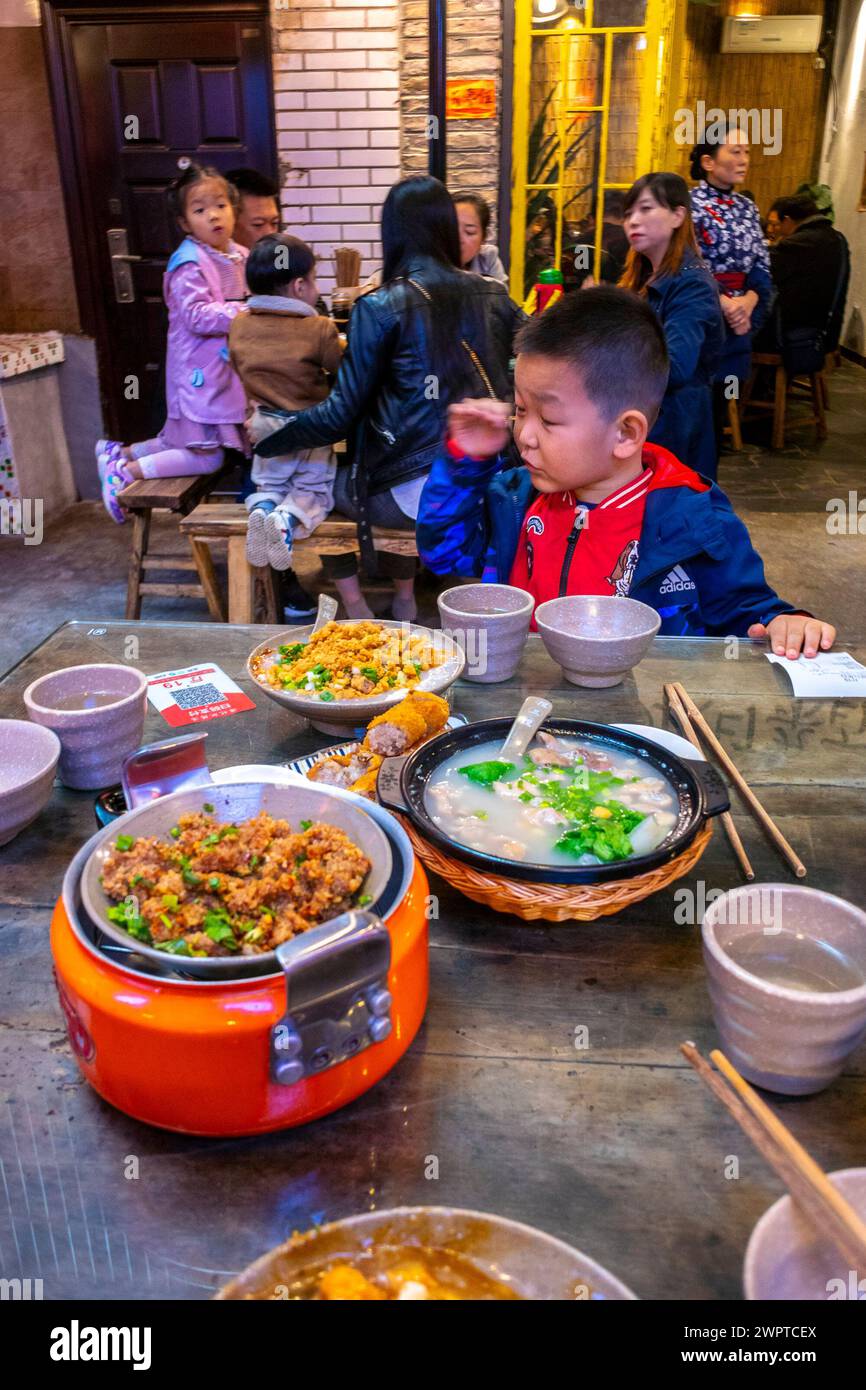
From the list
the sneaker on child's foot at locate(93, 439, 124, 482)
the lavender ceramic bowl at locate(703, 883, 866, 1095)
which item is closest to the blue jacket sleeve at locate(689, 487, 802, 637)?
the lavender ceramic bowl at locate(703, 883, 866, 1095)

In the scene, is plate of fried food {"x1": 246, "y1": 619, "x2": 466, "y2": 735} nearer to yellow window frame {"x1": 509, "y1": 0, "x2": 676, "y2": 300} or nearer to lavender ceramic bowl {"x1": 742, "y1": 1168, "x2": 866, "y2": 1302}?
lavender ceramic bowl {"x1": 742, "y1": 1168, "x2": 866, "y2": 1302}

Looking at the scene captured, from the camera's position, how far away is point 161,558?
4066mm

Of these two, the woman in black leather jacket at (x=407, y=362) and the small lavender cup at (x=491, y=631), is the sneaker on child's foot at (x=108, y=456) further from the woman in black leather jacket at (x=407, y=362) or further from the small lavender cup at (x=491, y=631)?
the small lavender cup at (x=491, y=631)

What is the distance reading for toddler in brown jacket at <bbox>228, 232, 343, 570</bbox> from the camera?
11.9 feet

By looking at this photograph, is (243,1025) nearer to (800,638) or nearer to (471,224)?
(800,638)

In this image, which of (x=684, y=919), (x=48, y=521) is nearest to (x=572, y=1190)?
(x=684, y=919)

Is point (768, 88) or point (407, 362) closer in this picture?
point (407, 362)

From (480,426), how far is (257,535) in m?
1.65

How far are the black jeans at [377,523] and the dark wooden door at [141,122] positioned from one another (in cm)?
150

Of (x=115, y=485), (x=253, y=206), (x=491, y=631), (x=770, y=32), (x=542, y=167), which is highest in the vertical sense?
(x=770, y=32)

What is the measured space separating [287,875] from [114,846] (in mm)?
185

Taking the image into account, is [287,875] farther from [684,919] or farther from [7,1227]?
[684,919]

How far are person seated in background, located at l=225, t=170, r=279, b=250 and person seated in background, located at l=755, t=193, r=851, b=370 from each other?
3584 mm

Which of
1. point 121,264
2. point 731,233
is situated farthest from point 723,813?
point 121,264
